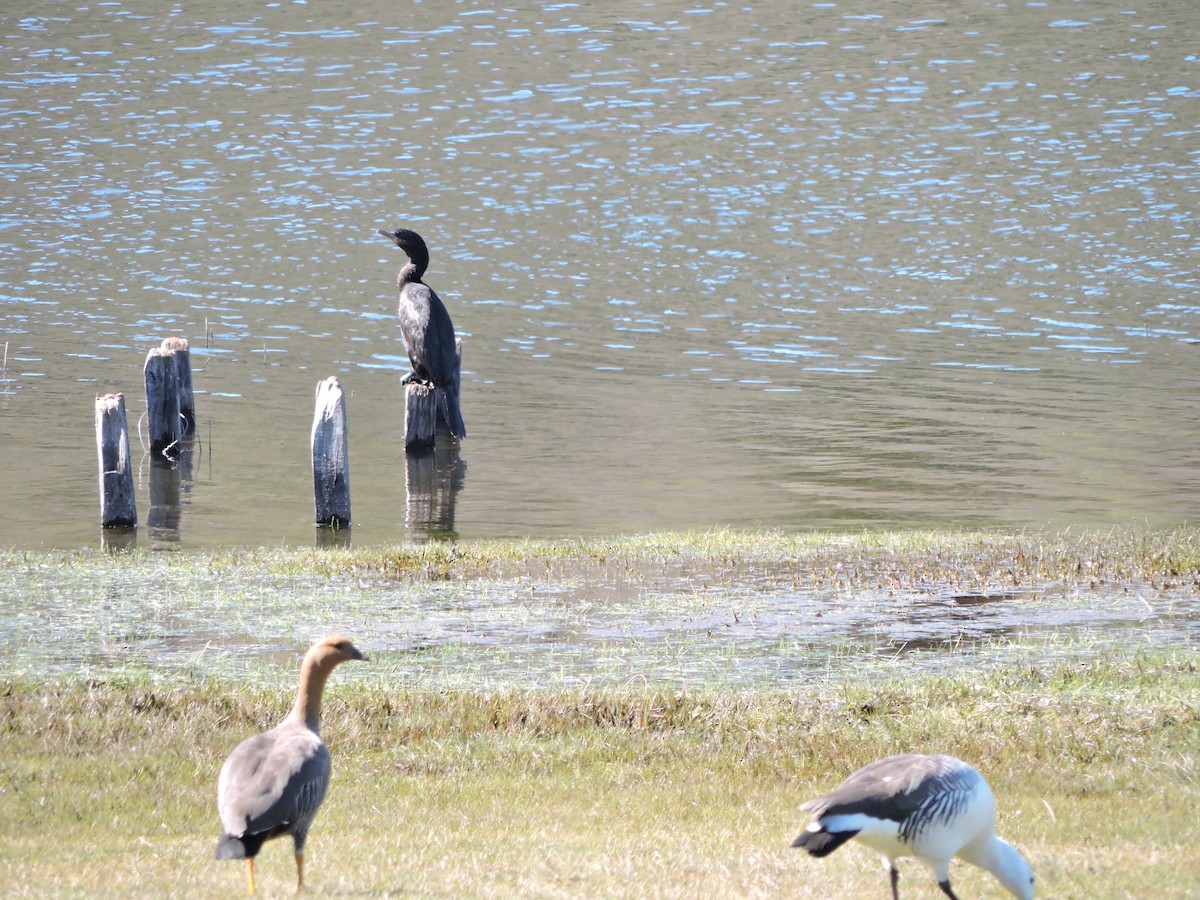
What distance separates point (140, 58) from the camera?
6825cm

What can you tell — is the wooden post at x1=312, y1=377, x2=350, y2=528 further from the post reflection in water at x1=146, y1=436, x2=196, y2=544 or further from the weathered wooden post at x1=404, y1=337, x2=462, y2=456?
the weathered wooden post at x1=404, y1=337, x2=462, y2=456

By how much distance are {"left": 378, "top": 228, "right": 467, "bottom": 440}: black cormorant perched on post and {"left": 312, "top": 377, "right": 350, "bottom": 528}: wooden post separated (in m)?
4.10

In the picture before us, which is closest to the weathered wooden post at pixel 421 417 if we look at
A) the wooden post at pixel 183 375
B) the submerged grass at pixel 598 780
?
the wooden post at pixel 183 375

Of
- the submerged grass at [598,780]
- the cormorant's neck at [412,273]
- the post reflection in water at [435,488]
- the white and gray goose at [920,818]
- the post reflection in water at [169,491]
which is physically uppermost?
the cormorant's neck at [412,273]

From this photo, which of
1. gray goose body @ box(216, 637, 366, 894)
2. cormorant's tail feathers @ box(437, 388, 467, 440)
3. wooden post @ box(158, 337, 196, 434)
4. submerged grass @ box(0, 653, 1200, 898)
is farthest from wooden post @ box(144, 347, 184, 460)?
gray goose body @ box(216, 637, 366, 894)

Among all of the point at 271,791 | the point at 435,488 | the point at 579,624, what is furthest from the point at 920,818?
the point at 435,488

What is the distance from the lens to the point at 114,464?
19484 millimetres

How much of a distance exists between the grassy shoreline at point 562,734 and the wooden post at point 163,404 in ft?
22.9

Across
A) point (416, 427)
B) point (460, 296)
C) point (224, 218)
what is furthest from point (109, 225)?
point (416, 427)

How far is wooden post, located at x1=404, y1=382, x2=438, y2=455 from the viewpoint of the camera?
80.1 feet

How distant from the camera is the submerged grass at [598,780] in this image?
7.75 meters

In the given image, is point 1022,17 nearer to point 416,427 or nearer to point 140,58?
point 140,58

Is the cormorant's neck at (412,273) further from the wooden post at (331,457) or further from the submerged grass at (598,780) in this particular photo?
the submerged grass at (598,780)

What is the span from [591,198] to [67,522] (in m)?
28.6
